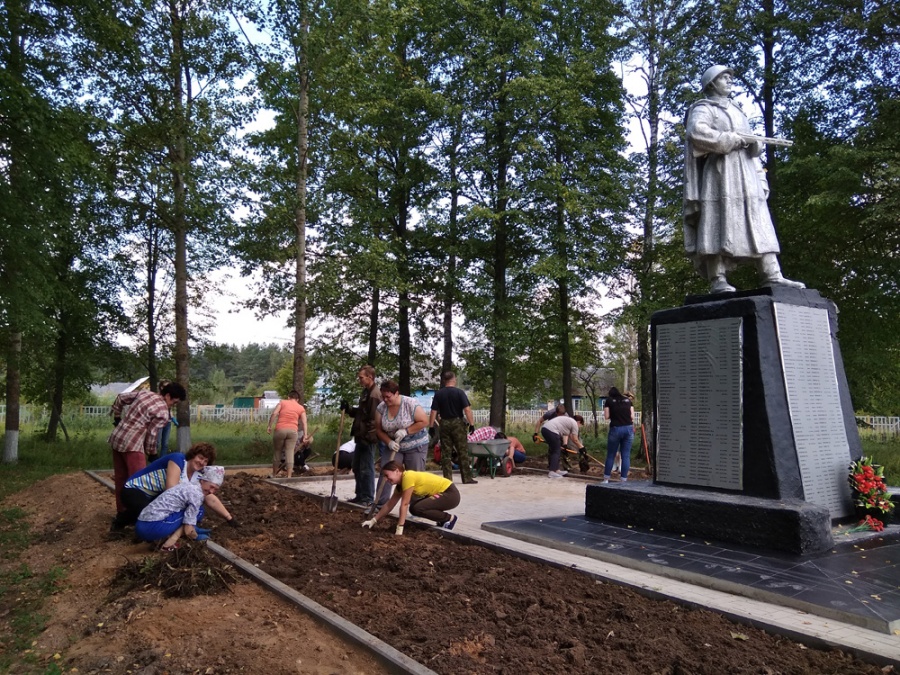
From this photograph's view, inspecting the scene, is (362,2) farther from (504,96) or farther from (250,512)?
(250,512)

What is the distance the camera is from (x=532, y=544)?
640cm

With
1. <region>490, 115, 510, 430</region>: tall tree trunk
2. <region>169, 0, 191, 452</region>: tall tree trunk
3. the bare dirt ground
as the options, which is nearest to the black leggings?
the bare dirt ground

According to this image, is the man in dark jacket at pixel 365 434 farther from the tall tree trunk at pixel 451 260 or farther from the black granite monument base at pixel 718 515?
the tall tree trunk at pixel 451 260

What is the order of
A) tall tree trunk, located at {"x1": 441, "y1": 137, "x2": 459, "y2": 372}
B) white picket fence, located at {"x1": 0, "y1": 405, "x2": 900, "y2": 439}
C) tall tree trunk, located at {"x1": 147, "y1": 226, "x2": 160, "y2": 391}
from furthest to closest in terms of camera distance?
white picket fence, located at {"x1": 0, "y1": 405, "x2": 900, "y2": 439} → tall tree trunk, located at {"x1": 147, "y1": 226, "x2": 160, "y2": 391} → tall tree trunk, located at {"x1": 441, "y1": 137, "x2": 459, "y2": 372}

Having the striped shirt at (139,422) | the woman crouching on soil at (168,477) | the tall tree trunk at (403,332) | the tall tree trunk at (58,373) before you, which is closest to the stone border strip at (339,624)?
the woman crouching on soil at (168,477)

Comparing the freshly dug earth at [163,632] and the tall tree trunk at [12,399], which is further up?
the tall tree trunk at [12,399]

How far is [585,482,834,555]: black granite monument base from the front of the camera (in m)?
5.52

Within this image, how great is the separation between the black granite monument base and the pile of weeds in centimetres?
378

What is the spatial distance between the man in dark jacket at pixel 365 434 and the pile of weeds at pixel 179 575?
3196 millimetres

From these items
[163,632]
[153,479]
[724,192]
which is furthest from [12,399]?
[724,192]

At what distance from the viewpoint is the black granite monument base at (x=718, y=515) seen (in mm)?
5516

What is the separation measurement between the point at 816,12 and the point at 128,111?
15.0m

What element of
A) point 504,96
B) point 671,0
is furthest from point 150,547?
point 671,0

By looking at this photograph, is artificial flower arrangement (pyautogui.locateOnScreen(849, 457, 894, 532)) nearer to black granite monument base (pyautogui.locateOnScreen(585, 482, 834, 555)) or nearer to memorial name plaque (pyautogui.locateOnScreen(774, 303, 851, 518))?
memorial name plaque (pyautogui.locateOnScreen(774, 303, 851, 518))
